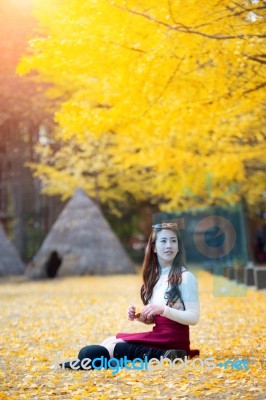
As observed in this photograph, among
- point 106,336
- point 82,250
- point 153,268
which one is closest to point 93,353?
point 153,268

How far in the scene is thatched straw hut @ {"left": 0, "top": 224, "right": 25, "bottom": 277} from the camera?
62.0 ft

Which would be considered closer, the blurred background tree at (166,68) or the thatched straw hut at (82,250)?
the blurred background tree at (166,68)

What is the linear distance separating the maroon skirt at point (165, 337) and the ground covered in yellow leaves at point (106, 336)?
20 cm

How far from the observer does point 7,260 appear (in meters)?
19.1

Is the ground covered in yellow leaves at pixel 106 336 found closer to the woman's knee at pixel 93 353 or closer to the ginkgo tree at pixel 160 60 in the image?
the woman's knee at pixel 93 353

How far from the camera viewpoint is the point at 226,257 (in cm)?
1739

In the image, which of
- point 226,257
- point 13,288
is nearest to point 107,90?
point 13,288

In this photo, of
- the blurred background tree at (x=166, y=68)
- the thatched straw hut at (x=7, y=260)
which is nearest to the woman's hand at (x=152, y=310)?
the blurred background tree at (x=166, y=68)

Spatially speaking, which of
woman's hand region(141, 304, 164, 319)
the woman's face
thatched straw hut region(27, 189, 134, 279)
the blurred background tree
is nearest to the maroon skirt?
woman's hand region(141, 304, 164, 319)

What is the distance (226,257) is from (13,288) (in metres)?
5.85

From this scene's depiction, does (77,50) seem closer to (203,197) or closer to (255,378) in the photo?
(255,378)

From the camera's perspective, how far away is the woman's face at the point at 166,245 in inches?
201

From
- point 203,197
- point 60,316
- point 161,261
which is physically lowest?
point 60,316

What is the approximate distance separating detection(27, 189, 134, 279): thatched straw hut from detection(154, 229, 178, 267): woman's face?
13322 mm
